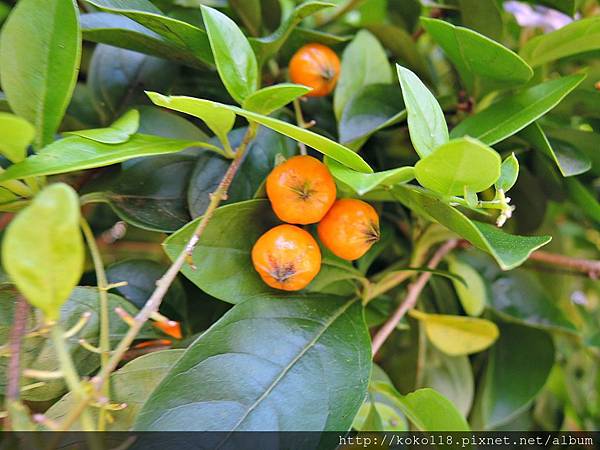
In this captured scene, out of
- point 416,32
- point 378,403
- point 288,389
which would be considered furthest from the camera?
point 416,32

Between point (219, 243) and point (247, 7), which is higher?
point (247, 7)

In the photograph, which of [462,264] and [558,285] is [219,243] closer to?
[462,264]

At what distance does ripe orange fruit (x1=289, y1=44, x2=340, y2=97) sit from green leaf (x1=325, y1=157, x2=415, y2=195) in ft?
0.49

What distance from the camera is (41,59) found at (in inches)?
14.8

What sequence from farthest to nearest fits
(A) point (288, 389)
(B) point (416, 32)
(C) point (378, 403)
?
(B) point (416, 32), (C) point (378, 403), (A) point (288, 389)

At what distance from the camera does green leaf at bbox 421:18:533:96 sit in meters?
0.42

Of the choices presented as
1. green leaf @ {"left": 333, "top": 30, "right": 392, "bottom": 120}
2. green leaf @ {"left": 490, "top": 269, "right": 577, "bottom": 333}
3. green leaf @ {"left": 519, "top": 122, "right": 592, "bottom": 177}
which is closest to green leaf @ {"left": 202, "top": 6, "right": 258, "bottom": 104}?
green leaf @ {"left": 333, "top": 30, "right": 392, "bottom": 120}

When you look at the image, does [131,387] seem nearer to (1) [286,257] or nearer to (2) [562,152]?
(1) [286,257]

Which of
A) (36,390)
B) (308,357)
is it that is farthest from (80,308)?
(308,357)

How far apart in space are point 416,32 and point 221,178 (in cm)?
33

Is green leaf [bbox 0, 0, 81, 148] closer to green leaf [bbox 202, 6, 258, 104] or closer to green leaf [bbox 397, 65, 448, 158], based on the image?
green leaf [bbox 202, 6, 258, 104]

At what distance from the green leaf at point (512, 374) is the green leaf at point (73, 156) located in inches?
16.8

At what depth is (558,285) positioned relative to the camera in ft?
2.34

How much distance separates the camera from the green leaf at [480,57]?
0.42m
